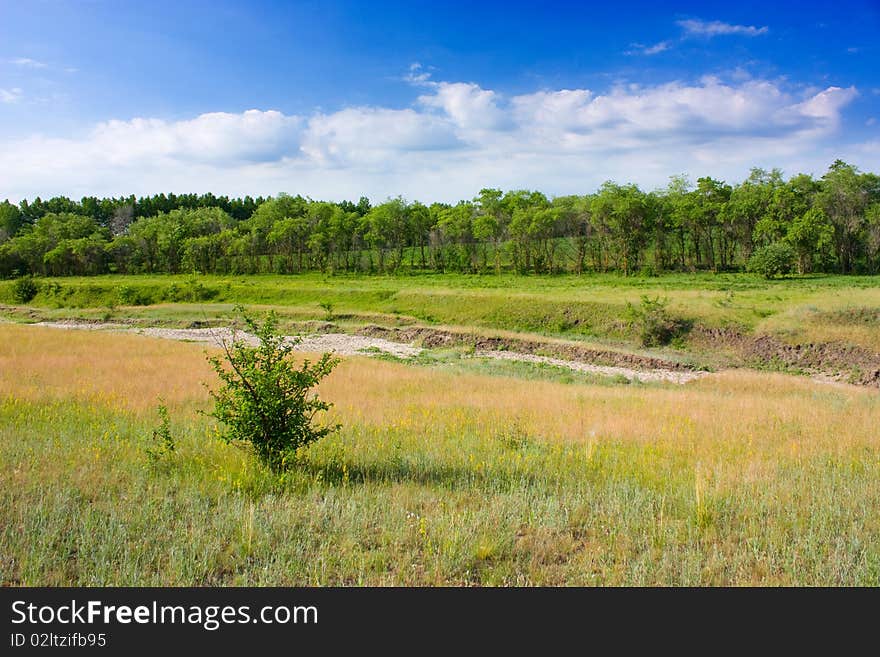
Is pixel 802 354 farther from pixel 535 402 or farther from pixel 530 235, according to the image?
pixel 530 235

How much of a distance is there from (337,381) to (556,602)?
59.6 ft

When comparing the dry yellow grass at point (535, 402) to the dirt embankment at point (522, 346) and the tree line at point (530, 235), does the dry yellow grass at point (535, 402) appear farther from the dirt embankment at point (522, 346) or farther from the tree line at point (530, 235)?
the tree line at point (530, 235)

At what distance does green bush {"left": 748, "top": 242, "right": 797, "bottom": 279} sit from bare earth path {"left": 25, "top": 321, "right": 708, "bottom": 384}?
137 feet

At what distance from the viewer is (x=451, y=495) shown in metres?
8.52

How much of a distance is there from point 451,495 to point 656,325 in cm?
3565

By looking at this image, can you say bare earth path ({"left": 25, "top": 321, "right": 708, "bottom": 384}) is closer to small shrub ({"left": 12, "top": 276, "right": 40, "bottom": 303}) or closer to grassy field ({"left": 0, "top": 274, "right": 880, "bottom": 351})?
grassy field ({"left": 0, "top": 274, "right": 880, "bottom": 351})

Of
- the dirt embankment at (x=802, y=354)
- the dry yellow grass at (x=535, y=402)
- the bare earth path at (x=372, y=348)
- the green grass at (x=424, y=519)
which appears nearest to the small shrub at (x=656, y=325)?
the dirt embankment at (x=802, y=354)

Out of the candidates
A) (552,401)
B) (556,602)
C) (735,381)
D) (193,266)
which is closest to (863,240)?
(735,381)

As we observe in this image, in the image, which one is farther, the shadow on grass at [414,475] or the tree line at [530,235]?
the tree line at [530,235]

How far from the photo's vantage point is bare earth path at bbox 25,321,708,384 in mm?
32688

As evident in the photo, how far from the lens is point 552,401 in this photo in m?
18.7

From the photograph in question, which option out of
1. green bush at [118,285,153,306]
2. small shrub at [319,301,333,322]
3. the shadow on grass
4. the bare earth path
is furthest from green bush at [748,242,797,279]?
green bush at [118,285,153,306]

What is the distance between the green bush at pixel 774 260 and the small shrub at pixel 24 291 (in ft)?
312

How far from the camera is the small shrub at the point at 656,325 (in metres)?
40.5
